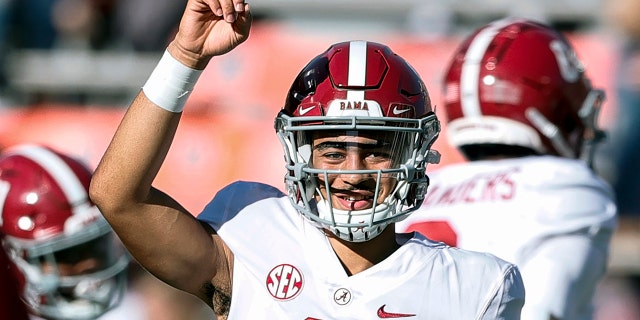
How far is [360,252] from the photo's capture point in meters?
2.70

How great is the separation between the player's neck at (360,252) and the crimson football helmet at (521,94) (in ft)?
3.64

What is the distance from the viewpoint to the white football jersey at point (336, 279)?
8.50 ft

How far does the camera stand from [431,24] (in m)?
6.51

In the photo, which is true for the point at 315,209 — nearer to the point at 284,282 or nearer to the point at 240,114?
the point at 284,282

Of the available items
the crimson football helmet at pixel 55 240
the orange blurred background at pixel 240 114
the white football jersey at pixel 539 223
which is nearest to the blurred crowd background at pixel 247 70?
the orange blurred background at pixel 240 114

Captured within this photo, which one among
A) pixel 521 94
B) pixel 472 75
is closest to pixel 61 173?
pixel 472 75

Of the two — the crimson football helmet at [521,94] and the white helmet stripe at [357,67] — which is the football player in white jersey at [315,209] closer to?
the white helmet stripe at [357,67]

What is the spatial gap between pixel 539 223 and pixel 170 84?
1.22 metres

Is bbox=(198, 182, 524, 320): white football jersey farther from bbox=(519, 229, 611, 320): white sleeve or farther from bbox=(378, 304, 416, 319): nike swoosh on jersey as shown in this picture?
bbox=(519, 229, 611, 320): white sleeve

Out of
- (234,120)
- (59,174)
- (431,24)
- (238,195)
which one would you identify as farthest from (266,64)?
(238,195)

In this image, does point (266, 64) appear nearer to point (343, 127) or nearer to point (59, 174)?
point (59, 174)

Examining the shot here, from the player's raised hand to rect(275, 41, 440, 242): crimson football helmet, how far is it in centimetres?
24

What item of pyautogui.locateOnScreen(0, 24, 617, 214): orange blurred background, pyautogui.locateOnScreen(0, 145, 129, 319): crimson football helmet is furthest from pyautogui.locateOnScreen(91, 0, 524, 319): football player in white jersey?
pyautogui.locateOnScreen(0, 24, 617, 214): orange blurred background

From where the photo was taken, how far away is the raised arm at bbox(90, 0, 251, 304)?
2506 millimetres
